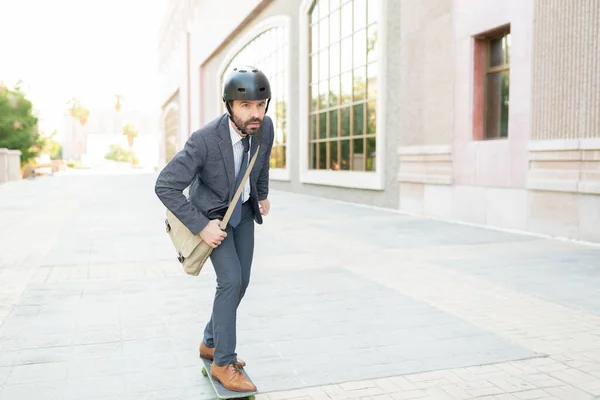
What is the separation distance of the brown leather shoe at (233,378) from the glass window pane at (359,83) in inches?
580

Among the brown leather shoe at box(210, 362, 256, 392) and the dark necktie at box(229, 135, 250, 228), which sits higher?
the dark necktie at box(229, 135, 250, 228)

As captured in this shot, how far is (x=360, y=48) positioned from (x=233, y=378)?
1555cm

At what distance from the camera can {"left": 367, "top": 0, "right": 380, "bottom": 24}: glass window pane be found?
1627cm

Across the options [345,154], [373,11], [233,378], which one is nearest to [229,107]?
[233,378]

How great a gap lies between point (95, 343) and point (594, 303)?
4.36 metres

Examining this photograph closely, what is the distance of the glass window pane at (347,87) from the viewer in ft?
60.0

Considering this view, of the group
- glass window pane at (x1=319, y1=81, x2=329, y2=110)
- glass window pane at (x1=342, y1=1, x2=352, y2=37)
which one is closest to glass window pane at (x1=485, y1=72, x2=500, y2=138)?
glass window pane at (x1=342, y1=1, x2=352, y2=37)

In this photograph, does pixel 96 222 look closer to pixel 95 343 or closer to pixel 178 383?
pixel 95 343

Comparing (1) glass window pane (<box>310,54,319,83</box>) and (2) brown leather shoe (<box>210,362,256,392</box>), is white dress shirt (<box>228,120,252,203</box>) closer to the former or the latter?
(2) brown leather shoe (<box>210,362,256,392</box>)

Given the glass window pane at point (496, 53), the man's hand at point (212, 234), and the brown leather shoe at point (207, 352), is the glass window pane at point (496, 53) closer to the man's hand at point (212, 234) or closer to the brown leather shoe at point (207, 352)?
the brown leather shoe at point (207, 352)

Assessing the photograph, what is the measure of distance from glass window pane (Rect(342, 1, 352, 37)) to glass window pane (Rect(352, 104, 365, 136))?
2468mm

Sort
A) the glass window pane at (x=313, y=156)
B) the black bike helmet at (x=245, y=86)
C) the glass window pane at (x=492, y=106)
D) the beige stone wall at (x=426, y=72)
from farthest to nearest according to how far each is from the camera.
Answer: the glass window pane at (x=313, y=156), the beige stone wall at (x=426, y=72), the glass window pane at (x=492, y=106), the black bike helmet at (x=245, y=86)

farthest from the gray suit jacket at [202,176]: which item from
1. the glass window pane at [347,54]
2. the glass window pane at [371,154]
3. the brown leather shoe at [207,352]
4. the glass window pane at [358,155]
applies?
the glass window pane at [347,54]

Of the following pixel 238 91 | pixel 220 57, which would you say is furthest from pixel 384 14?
pixel 220 57
